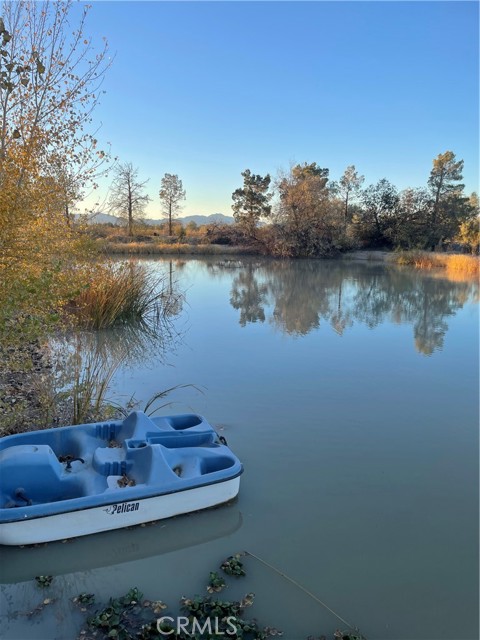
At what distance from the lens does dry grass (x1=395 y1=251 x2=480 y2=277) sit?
23.4 m

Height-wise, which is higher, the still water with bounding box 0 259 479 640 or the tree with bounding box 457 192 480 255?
the tree with bounding box 457 192 480 255

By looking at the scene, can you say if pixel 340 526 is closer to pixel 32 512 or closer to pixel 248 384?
pixel 32 512

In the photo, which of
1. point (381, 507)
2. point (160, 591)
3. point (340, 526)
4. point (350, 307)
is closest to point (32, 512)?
point (160, 591)

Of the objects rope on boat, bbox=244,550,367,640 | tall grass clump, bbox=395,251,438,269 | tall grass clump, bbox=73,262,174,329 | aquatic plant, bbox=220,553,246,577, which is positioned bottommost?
rope on boat, bbox=244,550,367,640

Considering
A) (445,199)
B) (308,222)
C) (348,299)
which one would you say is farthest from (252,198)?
(348,299)

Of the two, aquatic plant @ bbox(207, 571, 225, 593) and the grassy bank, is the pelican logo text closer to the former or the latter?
aquatic plant @ bbox(207, 571, 225, 593)

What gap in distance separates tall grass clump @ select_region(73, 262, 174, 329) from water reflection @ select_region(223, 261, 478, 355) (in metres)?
2.02

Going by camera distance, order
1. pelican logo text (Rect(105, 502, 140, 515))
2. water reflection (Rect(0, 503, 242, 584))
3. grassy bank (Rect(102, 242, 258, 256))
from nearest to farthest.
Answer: water reflection (Rect(0, 503, 242, 584)), pelican logo text (Rect(105, 502, 140, 515)), grassy bank (Rect(102, 242, 258, 256))

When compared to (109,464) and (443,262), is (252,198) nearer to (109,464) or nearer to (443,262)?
(443,262)

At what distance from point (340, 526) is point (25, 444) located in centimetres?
213

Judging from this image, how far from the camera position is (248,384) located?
5.85m

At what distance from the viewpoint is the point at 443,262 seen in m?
26.1

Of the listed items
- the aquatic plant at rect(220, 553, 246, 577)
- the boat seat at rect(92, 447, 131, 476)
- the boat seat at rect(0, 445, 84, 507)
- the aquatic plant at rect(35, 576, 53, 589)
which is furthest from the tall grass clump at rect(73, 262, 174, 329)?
the aquatic plant at rect(220, 553, 246, 577)

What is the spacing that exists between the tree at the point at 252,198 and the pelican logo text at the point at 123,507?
33.0 metres
